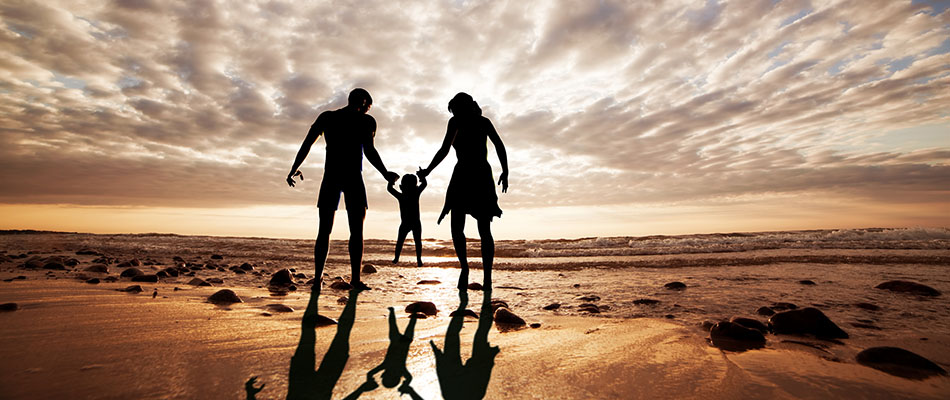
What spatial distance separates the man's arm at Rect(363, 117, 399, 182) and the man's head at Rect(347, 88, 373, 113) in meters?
0.17

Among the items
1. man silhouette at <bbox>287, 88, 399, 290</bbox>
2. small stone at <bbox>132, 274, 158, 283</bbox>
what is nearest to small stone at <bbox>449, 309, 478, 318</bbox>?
man silhouette at <bbox>287, 88, 399, 290</bbox>

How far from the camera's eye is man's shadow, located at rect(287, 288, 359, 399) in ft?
4.14

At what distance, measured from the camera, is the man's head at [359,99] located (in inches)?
183

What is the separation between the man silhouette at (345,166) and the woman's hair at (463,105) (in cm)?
105

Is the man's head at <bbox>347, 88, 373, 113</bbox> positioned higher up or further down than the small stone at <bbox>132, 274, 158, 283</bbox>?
higher up

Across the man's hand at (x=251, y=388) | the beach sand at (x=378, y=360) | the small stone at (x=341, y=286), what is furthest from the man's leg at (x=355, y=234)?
the man's hand at (x=251, y=388)

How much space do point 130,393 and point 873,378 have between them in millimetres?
2644

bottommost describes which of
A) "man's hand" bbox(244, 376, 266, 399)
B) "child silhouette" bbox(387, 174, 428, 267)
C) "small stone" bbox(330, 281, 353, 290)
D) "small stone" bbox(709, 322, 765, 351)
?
"small stone" bbox(330, 281, 353, 290)

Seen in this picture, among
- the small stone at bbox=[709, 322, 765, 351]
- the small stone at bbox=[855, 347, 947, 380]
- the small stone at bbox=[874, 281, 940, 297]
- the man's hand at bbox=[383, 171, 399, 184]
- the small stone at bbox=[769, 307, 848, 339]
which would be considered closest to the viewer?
the small stone at bbox=[855, 347, 947, 380]

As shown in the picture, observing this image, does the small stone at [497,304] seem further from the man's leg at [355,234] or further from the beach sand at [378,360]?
the man's leg at [355,234]

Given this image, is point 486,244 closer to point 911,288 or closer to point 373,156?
point 373,156

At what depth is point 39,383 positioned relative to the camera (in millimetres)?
1186

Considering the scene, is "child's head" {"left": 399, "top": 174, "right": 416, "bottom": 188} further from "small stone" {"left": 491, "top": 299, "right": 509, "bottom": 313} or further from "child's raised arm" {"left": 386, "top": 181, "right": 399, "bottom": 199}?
"small stone" {"left": 491, "top": 299, "right": 509, "bottom": 313}

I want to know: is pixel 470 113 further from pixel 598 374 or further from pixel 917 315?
pixel 917 315
